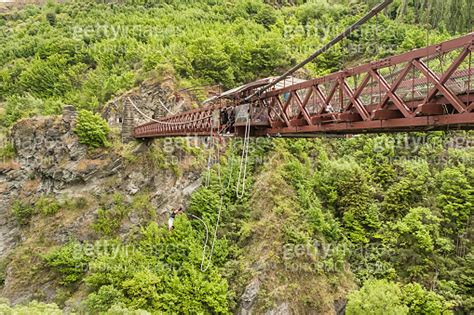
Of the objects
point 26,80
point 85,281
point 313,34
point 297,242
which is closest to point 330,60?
point 313,34

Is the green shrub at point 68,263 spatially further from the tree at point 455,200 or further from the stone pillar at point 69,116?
the tree at point 455,200

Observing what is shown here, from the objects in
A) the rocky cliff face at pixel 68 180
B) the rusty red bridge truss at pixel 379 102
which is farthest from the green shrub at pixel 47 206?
the rusty red bridge truss at pixel 379 102

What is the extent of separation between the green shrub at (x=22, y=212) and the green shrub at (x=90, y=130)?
540cm

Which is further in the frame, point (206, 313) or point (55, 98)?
point (55, 98)

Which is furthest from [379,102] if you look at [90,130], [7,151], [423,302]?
[7,151]

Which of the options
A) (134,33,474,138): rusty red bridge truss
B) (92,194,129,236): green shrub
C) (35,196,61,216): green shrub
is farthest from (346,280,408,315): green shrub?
(35,196,61,216): green shrub

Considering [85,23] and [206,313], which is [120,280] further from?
[85,23]

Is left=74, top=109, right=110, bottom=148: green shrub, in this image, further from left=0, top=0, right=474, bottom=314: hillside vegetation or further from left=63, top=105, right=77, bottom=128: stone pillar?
left=63, top=105, right=77, bottom=128: stone pillar

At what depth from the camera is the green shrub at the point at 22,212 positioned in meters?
18.6

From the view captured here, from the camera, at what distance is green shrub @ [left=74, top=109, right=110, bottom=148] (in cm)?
1900

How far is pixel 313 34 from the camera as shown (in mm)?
39656

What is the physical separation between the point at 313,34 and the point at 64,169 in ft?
113

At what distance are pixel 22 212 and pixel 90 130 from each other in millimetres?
6651

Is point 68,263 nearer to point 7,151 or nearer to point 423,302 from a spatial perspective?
point 7,151
